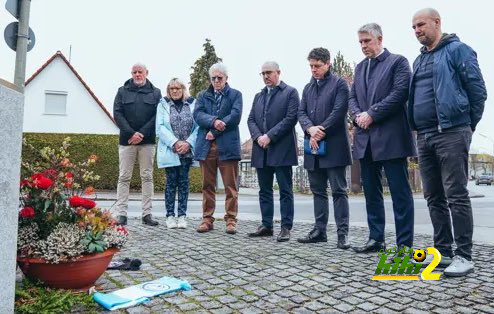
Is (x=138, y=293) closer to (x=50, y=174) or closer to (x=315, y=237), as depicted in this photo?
(x=50, y=174)

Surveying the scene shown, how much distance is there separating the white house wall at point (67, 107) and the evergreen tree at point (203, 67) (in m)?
8.72

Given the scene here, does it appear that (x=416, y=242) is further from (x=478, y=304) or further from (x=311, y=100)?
(x=478, y=304)

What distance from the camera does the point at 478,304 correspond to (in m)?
2.71

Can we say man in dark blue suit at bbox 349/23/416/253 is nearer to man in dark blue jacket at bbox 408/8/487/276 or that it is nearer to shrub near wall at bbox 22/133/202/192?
man in dark blue jacket at bbox 408/8/487/276

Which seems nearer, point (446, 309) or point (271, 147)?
point (446, 309)

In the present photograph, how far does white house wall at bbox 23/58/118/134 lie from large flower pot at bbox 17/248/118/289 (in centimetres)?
2248

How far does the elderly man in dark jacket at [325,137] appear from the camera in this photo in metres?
4.77

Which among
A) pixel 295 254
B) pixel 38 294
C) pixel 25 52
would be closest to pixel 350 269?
pixel 295 254

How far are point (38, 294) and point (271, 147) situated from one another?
316 cm

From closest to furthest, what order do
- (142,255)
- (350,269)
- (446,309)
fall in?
1. (446,309)
2. (350,269)
3. (142,255)

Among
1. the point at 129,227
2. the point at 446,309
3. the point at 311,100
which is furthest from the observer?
the point at 129,227

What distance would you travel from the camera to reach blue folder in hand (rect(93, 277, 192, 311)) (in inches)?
108

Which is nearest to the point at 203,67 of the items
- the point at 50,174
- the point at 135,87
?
the point at 135,87

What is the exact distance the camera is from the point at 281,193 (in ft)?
17.5
